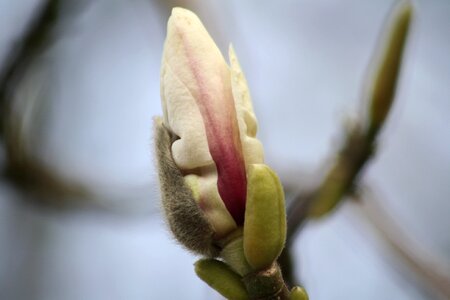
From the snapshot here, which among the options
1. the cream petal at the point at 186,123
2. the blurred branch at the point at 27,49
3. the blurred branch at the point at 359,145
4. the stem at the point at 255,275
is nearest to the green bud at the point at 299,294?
the stem at the point at 255,275

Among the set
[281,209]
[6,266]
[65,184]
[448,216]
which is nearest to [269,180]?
[281,209]

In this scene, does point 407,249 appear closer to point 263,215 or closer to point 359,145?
point 359,145

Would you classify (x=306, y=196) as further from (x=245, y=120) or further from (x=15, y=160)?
(x=15, y=160)

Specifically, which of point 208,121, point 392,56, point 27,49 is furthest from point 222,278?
point 27,49

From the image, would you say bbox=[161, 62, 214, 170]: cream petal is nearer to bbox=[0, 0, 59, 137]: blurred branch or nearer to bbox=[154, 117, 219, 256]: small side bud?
bbox=[154, 117, 219, 256]: small side bud

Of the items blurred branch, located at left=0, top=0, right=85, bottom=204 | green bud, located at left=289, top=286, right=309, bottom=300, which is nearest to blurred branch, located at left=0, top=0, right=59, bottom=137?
blurred branch, located at left=0, top=0, right=85, bottom=204

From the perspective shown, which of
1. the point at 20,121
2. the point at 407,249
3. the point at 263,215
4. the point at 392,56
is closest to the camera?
the point at 263,215

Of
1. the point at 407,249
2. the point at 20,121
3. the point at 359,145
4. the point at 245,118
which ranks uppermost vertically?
the point at 245,118
